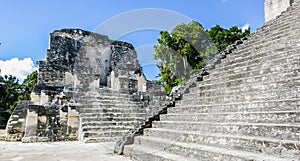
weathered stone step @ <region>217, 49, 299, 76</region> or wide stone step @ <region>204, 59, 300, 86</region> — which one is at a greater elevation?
weathered stone step @ <region>217, 49, 299, 76</region>

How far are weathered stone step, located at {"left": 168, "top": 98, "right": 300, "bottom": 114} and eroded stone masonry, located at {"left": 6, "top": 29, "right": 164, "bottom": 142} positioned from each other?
2998 millimetres

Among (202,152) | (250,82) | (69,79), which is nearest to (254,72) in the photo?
(250,82)

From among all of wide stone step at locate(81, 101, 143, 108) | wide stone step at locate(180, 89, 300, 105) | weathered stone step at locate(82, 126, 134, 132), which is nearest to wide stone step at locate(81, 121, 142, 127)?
weathered stone step at locate(82, 126, 134, 132)

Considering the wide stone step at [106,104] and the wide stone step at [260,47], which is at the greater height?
the wide stone step at [260,47]

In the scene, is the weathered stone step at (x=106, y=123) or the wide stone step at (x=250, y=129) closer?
the wide stone step at (x=250, y=129)

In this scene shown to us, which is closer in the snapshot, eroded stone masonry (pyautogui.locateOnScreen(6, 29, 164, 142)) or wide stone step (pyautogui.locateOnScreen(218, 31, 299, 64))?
wide stone step (pyautogui.locateOnScreen(218, 31, 299, 64))

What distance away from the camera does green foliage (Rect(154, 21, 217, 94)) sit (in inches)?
639

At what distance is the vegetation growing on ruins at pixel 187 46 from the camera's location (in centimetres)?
1627

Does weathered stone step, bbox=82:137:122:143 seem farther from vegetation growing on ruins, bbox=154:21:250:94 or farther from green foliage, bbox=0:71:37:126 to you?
green foliage, bbox=0:71:37:126

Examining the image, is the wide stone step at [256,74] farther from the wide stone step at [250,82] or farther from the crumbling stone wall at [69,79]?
the crumbling stone wall at [69,79]

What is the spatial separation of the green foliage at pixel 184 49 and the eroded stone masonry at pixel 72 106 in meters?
3.98

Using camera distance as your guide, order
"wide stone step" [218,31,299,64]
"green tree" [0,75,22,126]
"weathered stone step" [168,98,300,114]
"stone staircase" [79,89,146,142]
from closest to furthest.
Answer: "weathered stone step" [168,98,300,114], "wide stone step" [218,31,299,64], "stone staircase" [79,89,146,142], "green tree" [0,75,22,126]

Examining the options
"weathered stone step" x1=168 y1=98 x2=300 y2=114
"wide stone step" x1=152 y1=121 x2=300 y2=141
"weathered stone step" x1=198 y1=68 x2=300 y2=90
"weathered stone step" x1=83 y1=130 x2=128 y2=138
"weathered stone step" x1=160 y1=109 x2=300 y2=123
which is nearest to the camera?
"wide stone step" x1=152 y1=121 x2=300 y2=141

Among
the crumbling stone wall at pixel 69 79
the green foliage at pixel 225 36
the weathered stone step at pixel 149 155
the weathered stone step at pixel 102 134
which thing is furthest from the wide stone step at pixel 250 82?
the green foliage at pixel 225 36
